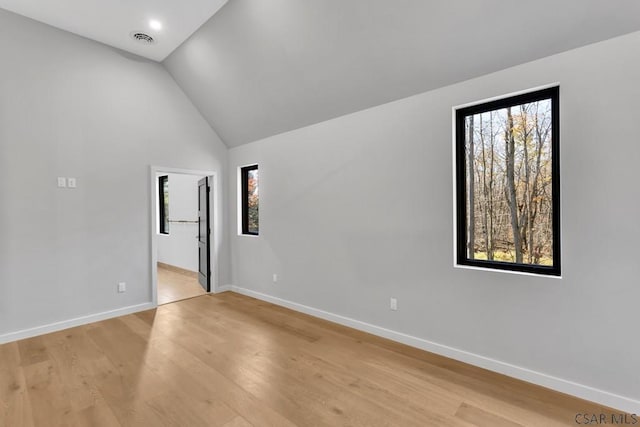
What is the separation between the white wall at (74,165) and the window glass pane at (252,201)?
1042mm

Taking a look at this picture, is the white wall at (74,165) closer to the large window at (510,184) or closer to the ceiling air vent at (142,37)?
the ceiling air vent at (142,37)

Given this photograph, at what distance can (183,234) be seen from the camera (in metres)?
6.56

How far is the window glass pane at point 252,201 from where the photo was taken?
495cm

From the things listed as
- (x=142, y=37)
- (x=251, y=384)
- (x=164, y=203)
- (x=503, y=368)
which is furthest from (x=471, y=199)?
(x=164, y=203)

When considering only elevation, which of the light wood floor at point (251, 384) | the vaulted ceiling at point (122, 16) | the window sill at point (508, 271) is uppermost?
the vaulted ceiling at point (122, 16)

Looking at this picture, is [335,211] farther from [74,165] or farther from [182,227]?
[182,227]

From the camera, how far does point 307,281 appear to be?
Result: 399 centimetres

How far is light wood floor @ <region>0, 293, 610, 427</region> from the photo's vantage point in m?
2.00

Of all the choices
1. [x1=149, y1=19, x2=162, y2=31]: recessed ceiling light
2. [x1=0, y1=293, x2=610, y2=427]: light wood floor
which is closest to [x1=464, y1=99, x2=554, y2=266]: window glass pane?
[x1=0, y1=293, x2=610, y2=427]: light wood floor

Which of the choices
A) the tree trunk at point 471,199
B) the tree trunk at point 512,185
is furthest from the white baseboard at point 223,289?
the tree trunk at point 512,185

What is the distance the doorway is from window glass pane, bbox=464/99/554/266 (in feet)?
12.6

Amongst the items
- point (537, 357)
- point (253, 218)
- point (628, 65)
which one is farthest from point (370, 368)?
point (253, 218)

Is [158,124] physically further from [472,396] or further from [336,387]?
[472,396]

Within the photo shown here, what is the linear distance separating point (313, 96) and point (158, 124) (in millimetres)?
2344
